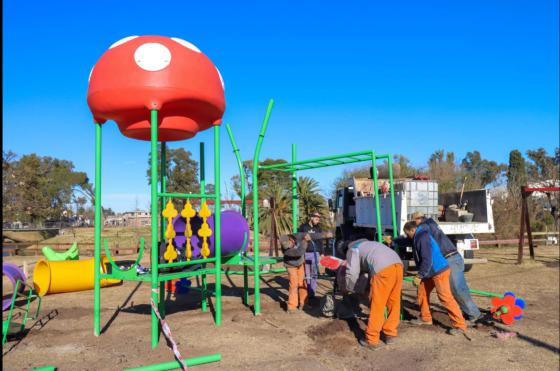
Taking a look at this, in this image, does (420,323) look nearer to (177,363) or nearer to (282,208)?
(177,363)

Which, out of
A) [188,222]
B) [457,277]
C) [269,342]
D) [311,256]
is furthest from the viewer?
[311,256]

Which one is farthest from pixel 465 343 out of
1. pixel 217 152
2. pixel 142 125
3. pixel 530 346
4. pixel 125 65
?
pixel 125 65

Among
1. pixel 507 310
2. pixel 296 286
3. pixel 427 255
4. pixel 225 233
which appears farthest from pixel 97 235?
pixel 507 310

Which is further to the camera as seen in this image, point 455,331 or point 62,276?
point 62,276

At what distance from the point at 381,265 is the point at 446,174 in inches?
1185

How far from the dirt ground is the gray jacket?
0.92 meters

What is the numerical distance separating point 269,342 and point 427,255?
249 centimetres

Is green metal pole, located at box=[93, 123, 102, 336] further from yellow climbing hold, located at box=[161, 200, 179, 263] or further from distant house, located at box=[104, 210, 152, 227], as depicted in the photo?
distant house, located at box=[104, 210, 152, 227]

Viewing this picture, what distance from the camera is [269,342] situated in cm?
575

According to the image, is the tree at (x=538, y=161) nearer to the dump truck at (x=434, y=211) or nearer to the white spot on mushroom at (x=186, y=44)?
the dump truck at (x=434, y=211)

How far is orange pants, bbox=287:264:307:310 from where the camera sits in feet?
24.1

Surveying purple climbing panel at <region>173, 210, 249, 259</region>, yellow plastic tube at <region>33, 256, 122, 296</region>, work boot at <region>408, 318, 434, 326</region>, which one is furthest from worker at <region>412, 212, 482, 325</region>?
yellow plastic tube at <region>33, 256, 122, 296</region>

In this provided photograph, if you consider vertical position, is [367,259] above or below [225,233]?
below

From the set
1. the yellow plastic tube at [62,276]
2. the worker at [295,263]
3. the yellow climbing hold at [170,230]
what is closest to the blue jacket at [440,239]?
the worker at [295,263]
